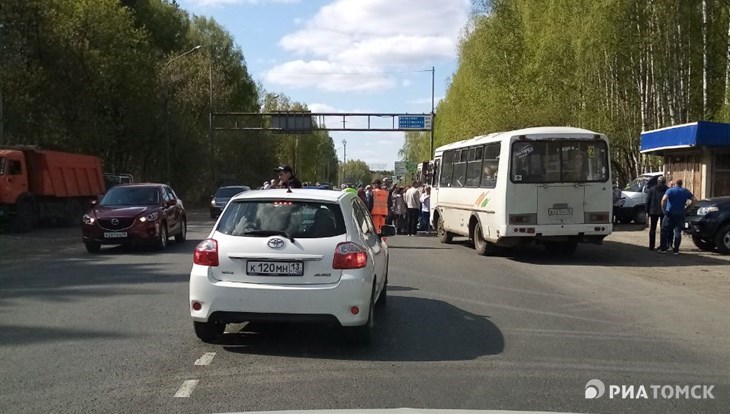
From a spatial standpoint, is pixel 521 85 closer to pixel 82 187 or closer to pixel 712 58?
pixel 712 58

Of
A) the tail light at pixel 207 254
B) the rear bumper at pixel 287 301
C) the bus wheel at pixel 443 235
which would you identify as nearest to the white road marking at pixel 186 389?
the rear bumper at pixel 287 301

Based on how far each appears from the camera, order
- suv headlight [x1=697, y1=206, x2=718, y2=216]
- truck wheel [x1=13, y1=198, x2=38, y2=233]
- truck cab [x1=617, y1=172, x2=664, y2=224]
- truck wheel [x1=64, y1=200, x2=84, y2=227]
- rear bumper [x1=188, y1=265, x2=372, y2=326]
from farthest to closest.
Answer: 1. truck cab [x1=617, y1=172, x2=664, y2=224]
2. truck wheel [x1=64, y1=200, x2=84, y2=227]
3. truck wheel [x1=13, y1=198, x2=38, y2=233]
4. suv headlight [x1=697, y1=206, x2=718, y2=216]
5. rear bumper [x1=188, y1=265, x2=372, y2=326]

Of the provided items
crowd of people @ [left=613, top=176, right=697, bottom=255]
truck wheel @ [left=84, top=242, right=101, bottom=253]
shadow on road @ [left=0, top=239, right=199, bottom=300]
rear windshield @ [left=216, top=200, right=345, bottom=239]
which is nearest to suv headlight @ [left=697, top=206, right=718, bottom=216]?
crowd of people @ [left=613, top=176, right=697, bottom=255]

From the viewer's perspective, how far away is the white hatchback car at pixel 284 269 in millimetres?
7320

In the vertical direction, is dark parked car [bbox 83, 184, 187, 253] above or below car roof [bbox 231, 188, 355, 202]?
below

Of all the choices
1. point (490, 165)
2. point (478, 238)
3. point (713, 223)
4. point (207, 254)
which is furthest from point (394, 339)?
point (713, 223)

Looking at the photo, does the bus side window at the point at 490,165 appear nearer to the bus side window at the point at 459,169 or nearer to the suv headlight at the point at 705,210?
the bus side window at the point at 459,169

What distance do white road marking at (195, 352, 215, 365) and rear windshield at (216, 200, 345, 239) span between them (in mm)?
1197

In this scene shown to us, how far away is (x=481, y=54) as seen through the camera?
42.9 m

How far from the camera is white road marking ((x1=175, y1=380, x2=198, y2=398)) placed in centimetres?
602

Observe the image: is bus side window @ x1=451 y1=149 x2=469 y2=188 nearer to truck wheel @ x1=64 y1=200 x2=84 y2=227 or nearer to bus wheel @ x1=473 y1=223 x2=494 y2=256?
bus wheel @ x1=473 y1=223 x2=494 y2=256

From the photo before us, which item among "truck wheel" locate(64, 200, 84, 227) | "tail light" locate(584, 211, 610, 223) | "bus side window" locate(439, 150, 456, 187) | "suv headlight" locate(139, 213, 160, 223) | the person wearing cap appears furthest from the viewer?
"truck wheel" locate(64, 200, 84, 227)

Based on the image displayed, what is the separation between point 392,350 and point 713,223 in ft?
43.1

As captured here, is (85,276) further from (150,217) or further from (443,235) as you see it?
(443,235)
